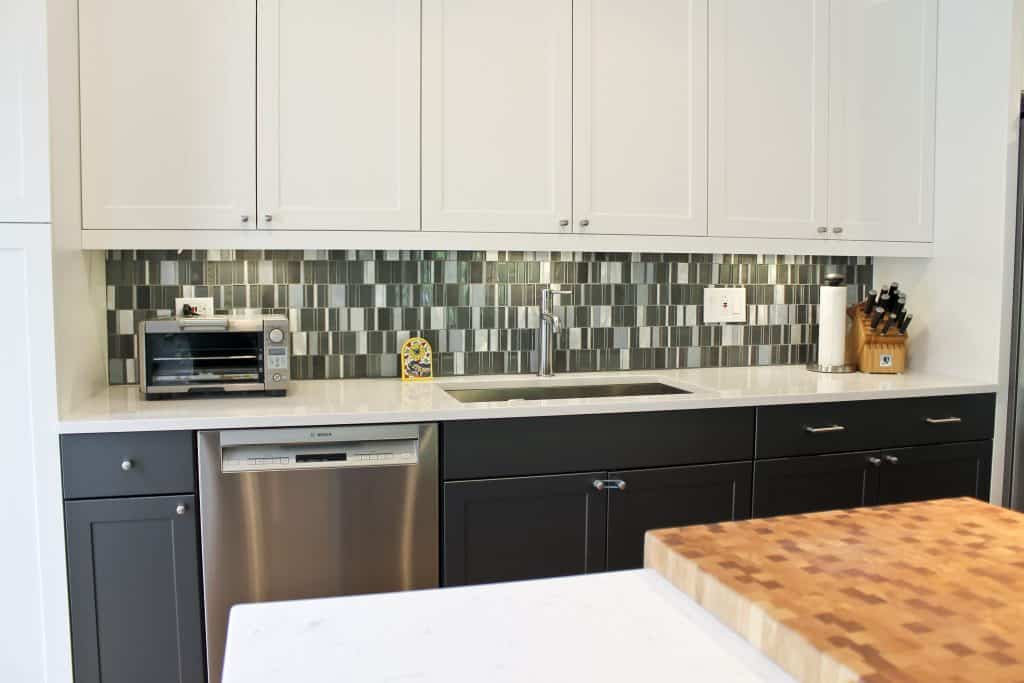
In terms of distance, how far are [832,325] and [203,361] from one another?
2210mm

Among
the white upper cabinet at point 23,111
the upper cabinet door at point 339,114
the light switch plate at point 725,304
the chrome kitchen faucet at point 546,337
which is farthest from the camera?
the light switch plate at point 725,304

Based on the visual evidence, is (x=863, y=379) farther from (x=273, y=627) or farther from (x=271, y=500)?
(x=273, y=627)

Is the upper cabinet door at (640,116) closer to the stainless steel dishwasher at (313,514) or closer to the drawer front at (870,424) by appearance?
the drawer front at (870,424)

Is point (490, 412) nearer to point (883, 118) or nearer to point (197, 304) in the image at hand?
point (197, 304)

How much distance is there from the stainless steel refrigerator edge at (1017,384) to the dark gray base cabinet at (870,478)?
0.34 feet

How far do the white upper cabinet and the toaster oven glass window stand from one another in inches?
18.5

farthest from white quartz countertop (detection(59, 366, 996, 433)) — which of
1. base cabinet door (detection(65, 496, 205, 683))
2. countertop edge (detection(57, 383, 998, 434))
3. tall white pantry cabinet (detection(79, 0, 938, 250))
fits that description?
tall white pantry cabinet (detection(79, 0, 938, 250))

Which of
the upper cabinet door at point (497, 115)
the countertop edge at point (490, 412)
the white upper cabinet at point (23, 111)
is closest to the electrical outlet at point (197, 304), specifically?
the countertop edge at point (490, 412)

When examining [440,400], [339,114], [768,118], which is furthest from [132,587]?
[768,118]

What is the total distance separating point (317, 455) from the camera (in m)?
2.14

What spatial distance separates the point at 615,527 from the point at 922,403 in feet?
3.90

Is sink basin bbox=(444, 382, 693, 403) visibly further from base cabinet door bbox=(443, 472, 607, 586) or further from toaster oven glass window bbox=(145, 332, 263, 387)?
toaster oven glass window bbox=(145, 332, 263, 387)

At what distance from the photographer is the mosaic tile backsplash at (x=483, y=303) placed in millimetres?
2621

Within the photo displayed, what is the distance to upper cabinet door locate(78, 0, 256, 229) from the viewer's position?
88.2 inches
